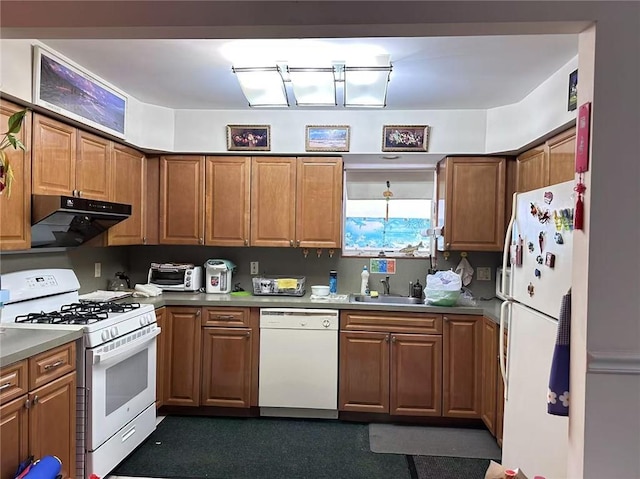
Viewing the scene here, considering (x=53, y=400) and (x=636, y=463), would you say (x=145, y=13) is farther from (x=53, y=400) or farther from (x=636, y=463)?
(x=636, y=463)

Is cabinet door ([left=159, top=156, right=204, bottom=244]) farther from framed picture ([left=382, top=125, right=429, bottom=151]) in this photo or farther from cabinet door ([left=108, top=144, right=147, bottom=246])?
framed picture ([left=382, top=125, right=429, bottom=151])

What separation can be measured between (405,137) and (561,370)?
7.24 ft

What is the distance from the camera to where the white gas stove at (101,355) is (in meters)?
2.17

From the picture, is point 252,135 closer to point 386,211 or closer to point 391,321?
point 386,211

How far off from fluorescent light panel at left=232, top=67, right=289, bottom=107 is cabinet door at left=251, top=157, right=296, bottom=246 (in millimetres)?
740

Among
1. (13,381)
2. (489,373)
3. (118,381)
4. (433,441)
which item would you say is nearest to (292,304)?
(118,381)

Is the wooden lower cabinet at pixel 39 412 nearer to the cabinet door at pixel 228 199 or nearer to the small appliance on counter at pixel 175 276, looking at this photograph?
the small appliance on counter at pixel 175 276

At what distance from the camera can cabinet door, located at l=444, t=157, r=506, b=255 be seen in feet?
10.5

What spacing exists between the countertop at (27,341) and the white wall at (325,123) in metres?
1.51

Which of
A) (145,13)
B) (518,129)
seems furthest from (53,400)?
(518,129)

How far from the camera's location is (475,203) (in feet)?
10.6

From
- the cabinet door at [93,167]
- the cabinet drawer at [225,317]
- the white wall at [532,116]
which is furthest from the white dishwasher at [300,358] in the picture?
the white wall at [532,116]

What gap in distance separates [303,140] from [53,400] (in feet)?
7.70

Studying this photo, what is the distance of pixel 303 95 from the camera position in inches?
103
